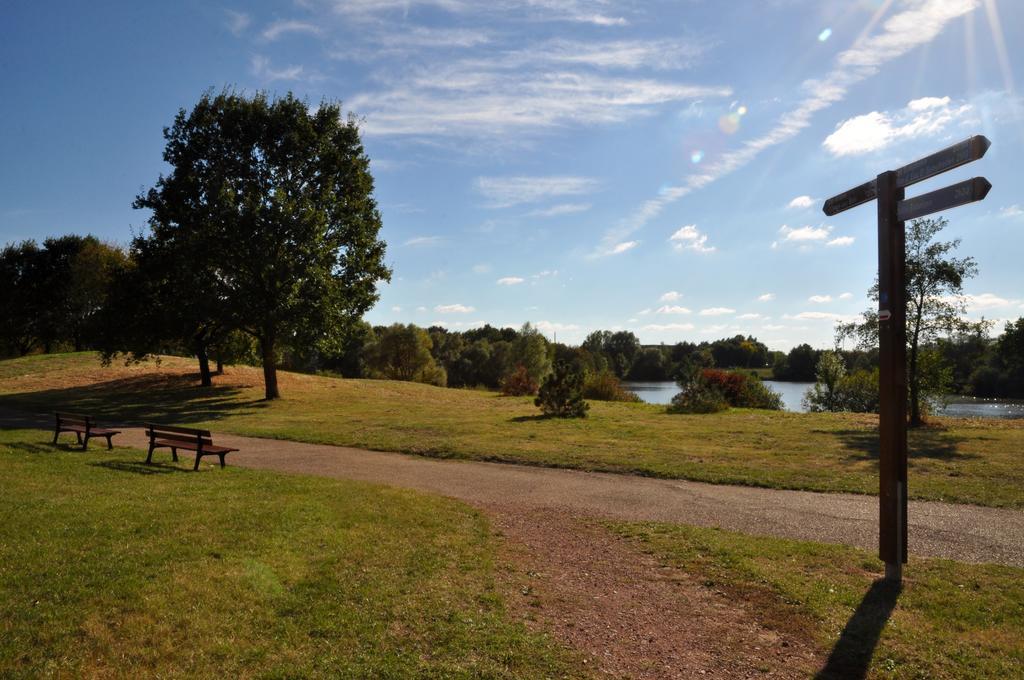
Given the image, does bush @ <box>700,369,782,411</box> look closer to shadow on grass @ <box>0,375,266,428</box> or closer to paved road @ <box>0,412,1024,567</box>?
paved road @ <box>0,412,1024,567</box>

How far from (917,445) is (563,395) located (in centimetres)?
1179

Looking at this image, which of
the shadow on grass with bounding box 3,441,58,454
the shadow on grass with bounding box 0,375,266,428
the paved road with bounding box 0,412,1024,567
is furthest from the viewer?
the shadow on grass with bounding box 0,375,266,428

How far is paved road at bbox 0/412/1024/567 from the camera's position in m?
7.55

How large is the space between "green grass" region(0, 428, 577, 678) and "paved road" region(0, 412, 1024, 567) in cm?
218

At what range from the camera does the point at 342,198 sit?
93.8ft

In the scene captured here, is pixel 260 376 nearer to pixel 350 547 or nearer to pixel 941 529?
pixel 350 547

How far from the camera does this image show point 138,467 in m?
11.5

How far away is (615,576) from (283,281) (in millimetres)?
23227

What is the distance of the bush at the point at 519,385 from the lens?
1548 inches

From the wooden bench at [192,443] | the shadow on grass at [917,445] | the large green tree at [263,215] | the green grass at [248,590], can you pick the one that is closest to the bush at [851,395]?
the shadow on grass at [917,445]

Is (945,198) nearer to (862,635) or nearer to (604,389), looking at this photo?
(862,635)

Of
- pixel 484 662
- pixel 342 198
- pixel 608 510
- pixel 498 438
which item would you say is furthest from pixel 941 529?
pixel 342 198

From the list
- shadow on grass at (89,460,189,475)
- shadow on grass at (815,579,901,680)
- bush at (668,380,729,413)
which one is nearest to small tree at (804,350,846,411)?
bush at (668,380,729,413)

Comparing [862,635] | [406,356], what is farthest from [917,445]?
[406,356]
